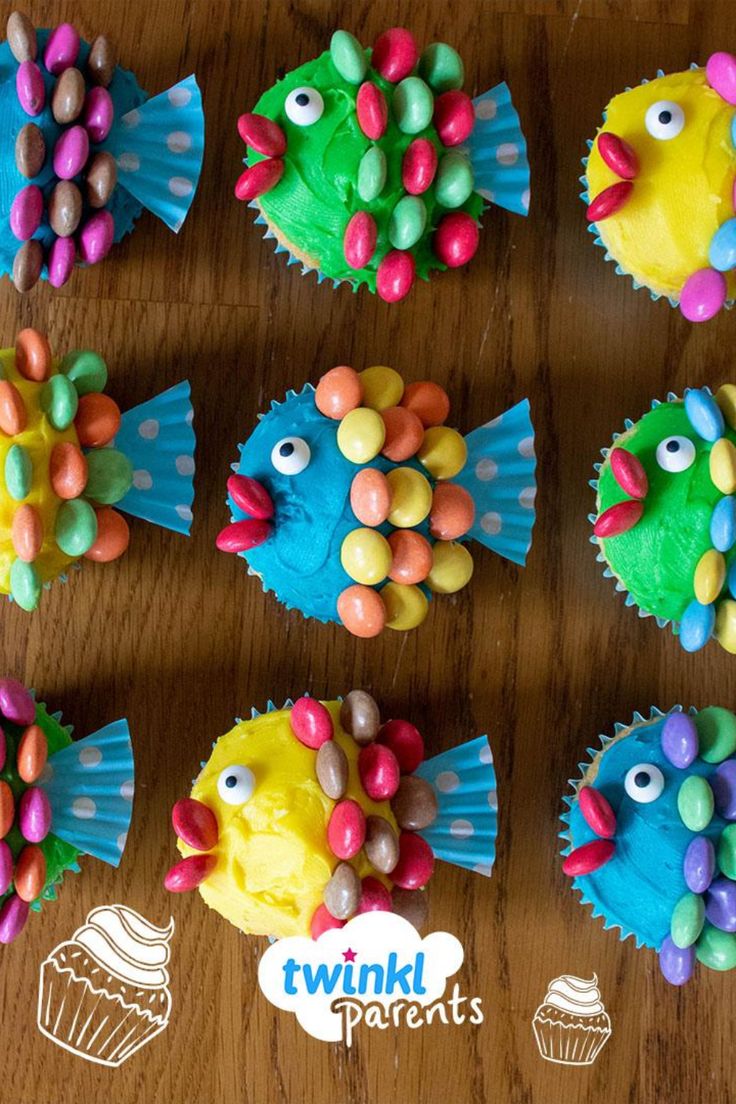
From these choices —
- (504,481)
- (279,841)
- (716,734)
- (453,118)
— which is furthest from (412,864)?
(453,118)

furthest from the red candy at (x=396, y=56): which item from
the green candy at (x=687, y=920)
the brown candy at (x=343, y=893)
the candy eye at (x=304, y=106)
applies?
the green candy at (x=687, y=920)

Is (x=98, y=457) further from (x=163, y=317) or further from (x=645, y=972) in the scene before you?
(x=645, y=972)

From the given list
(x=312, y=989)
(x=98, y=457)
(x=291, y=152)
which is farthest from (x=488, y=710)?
(x=291, y=152)

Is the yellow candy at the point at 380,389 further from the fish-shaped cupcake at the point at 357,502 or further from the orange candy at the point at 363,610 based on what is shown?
the orange candy at the point at 363,610

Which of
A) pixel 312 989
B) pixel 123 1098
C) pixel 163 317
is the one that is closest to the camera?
pixel 312 989

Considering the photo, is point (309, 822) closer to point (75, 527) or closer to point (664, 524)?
point (75, 527)

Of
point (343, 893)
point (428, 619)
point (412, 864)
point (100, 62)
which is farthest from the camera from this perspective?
point (428, 619)
